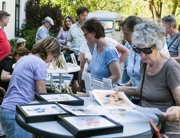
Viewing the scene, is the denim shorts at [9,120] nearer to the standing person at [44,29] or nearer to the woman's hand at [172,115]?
the woman's hand at [172,115]

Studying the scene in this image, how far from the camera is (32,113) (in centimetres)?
227

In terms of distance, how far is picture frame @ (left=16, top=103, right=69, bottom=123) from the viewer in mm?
2198

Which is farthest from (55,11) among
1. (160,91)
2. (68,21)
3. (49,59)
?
(160,91)

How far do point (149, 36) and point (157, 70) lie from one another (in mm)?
273

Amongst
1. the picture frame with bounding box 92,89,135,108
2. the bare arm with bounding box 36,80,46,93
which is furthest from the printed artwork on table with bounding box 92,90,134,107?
the bare arm with bounding box 36,80,46,93

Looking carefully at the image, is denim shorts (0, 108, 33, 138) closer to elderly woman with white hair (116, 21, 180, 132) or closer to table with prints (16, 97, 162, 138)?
table with prints (16, 97, 162, 138)

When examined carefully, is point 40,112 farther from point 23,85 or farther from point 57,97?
point 23,85

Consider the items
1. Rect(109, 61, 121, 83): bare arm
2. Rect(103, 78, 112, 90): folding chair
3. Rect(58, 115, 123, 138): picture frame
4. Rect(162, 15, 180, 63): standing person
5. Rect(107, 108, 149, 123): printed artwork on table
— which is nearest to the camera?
Rect(58, 115, 123, 138): picture frame

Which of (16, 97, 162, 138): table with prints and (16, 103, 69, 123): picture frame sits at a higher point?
(16, 103, 69, 123): picture frame

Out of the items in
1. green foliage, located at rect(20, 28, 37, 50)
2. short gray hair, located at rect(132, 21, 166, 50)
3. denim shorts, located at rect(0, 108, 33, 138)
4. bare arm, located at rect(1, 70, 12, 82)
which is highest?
short gray hair, located at rect(132, 21, 166, 50)

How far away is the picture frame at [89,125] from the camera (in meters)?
1.97

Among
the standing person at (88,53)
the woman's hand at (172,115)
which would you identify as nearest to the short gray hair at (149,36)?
the woman's hand at (172,115)

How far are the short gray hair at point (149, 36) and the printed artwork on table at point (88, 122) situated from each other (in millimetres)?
742

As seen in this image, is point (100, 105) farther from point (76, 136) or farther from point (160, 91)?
point (76, 136)
